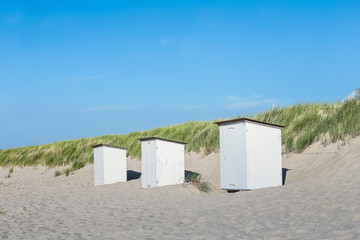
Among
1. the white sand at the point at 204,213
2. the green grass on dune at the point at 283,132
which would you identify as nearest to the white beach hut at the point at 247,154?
the white sand at the point at 204,213

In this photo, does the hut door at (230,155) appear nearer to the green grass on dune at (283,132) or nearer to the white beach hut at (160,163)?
the white beach hut at (160,163)

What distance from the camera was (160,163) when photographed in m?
15.1

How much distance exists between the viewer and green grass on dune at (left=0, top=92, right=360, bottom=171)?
51.4 feet

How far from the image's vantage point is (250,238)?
641 centimetres

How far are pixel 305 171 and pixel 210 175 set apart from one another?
457 cm

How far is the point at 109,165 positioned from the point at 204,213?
1014 centimetres

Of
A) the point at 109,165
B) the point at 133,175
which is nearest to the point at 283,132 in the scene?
the point at 109,165

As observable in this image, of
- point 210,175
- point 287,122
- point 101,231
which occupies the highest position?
point 287,122

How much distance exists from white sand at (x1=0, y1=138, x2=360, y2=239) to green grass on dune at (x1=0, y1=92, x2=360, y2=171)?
1777 millimetres

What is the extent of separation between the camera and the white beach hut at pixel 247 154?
12125 mm

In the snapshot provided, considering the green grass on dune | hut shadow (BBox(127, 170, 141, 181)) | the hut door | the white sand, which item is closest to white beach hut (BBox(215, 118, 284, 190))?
the hut door

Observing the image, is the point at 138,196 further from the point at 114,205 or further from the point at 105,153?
the point at 105,153

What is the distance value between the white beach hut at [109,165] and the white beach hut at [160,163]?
3.16 meters

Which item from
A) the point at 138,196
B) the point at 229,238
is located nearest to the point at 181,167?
the point at 138,196
